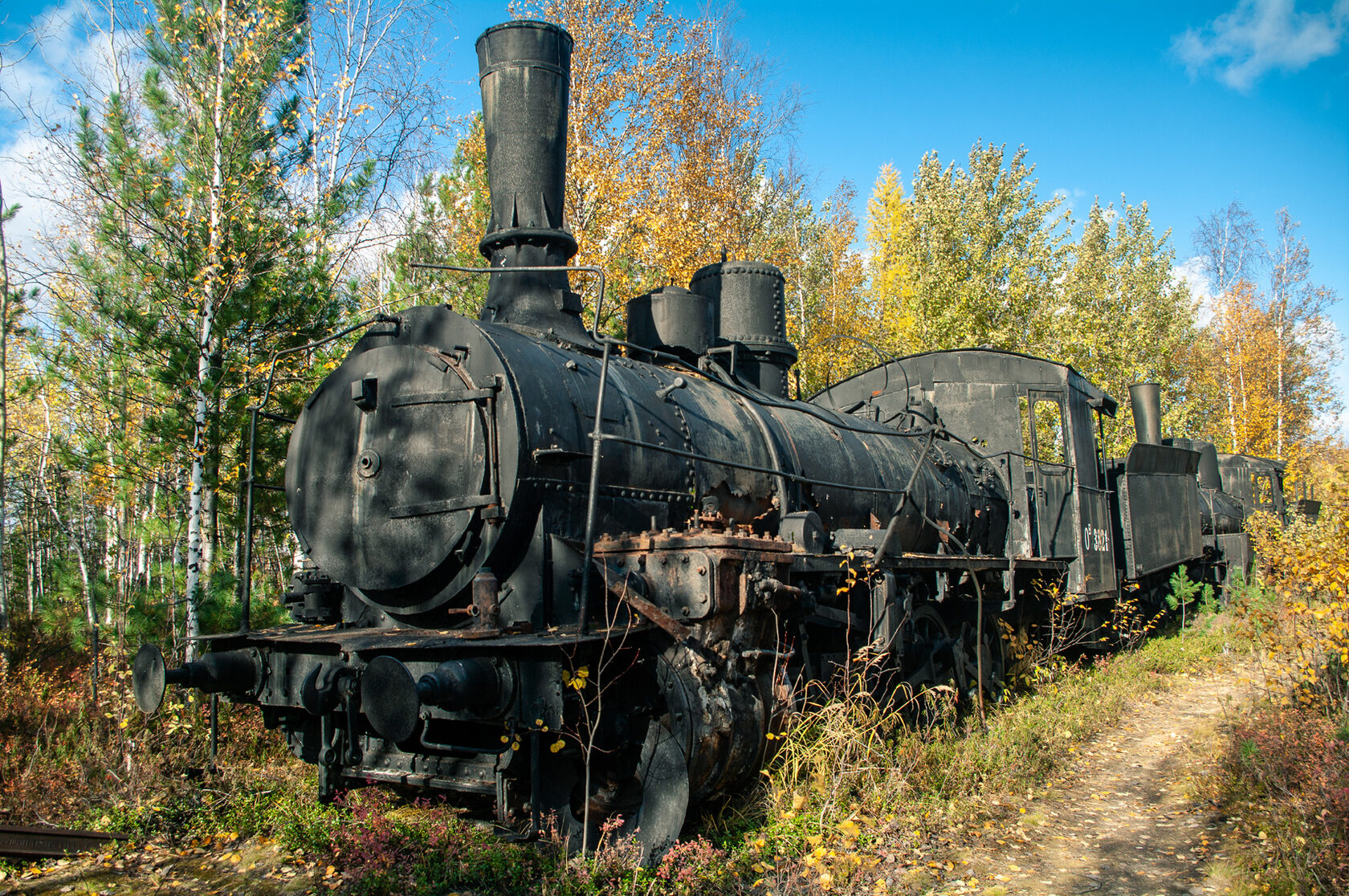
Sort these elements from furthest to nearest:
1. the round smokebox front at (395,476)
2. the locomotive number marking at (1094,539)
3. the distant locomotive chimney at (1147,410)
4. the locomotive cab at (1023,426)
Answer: the distant locomotive chimney at (1147,410) → the locomotive number marking at (1094,539) → the locomotive cab at (1023,426) → the round smokebox front at (395,476)

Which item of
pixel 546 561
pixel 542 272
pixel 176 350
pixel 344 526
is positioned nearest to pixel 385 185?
pixel 176 350

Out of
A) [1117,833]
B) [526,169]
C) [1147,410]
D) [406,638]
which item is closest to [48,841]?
[406,638]

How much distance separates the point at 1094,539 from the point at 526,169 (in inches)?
277

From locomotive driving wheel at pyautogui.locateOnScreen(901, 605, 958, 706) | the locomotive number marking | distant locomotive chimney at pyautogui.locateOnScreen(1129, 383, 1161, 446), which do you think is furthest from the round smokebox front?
distant locomotive chimney at pyautogui.locateOnScreen(1129, 383, 1161, 446)

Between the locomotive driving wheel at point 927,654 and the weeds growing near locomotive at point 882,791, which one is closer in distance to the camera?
the weeds growing near locomotive at point 882,791

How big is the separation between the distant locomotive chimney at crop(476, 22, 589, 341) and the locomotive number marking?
6104 mm

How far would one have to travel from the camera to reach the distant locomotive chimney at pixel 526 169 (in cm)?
548

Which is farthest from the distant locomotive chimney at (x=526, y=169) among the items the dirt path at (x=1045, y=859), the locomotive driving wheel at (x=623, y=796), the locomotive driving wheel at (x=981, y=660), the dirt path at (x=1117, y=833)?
the locomotive driving wheel at (x=981, y=660)

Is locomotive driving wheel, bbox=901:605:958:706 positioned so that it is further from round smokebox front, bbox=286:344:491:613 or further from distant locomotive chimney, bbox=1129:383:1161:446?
distant locomotive chimney, bbox=1129:383:1161:446

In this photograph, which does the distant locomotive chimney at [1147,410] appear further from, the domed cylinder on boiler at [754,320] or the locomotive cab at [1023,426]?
the domed cylinder on boiler at [754,320]

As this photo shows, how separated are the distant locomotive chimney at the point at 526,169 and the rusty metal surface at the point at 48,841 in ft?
11.6

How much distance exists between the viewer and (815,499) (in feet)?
19.5

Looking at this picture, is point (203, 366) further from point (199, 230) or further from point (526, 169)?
point (526, 169)

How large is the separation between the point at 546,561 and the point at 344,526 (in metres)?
1.20
